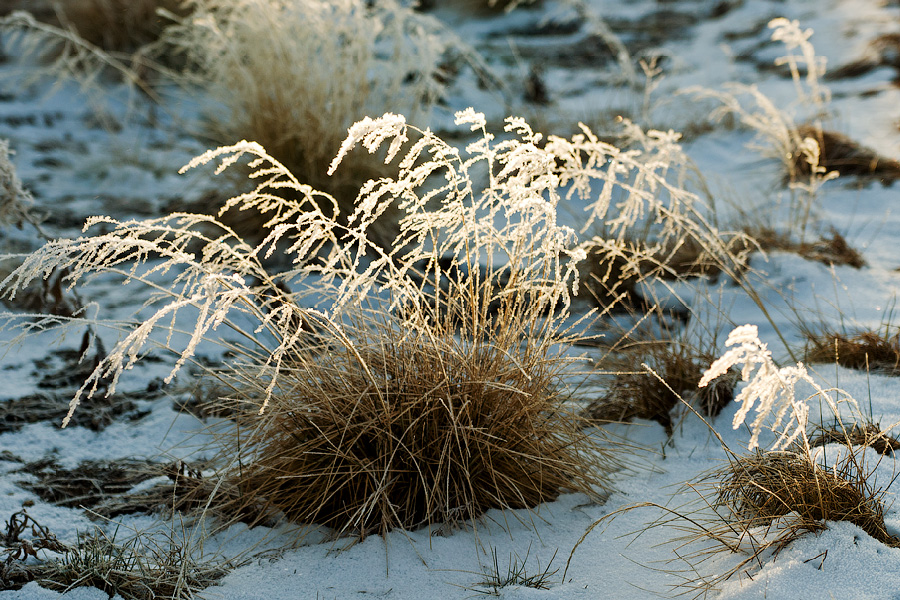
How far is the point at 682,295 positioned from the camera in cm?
329

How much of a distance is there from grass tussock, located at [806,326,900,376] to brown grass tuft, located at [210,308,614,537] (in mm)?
980

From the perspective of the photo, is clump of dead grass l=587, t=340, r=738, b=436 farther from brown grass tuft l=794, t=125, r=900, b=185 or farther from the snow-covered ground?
brown grass tuft l=794, t=125, r=900, b=185

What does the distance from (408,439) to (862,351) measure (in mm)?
1520

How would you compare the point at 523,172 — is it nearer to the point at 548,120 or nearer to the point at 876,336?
the point at 876,336

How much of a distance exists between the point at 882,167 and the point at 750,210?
0.78 metres

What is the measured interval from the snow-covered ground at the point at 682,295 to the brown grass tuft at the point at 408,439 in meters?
0.07

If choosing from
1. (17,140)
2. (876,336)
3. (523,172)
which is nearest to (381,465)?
A: (523,172)

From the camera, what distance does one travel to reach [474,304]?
199 cm

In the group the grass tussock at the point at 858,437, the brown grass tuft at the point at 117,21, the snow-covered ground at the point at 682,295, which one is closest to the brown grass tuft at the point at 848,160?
the snow-covered ground at the point at 682,295

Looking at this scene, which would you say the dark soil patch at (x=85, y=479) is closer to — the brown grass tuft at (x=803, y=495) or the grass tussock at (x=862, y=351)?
the brown grass tuft at (x=803, y=495)

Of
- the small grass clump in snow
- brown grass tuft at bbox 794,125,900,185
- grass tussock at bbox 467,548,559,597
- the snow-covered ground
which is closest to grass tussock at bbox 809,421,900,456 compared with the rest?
the snow-covered ground

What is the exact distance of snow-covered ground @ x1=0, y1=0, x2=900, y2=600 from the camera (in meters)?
1.72

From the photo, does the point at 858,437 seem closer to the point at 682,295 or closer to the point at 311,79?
the point at 682,295

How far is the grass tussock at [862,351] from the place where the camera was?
239 cm
